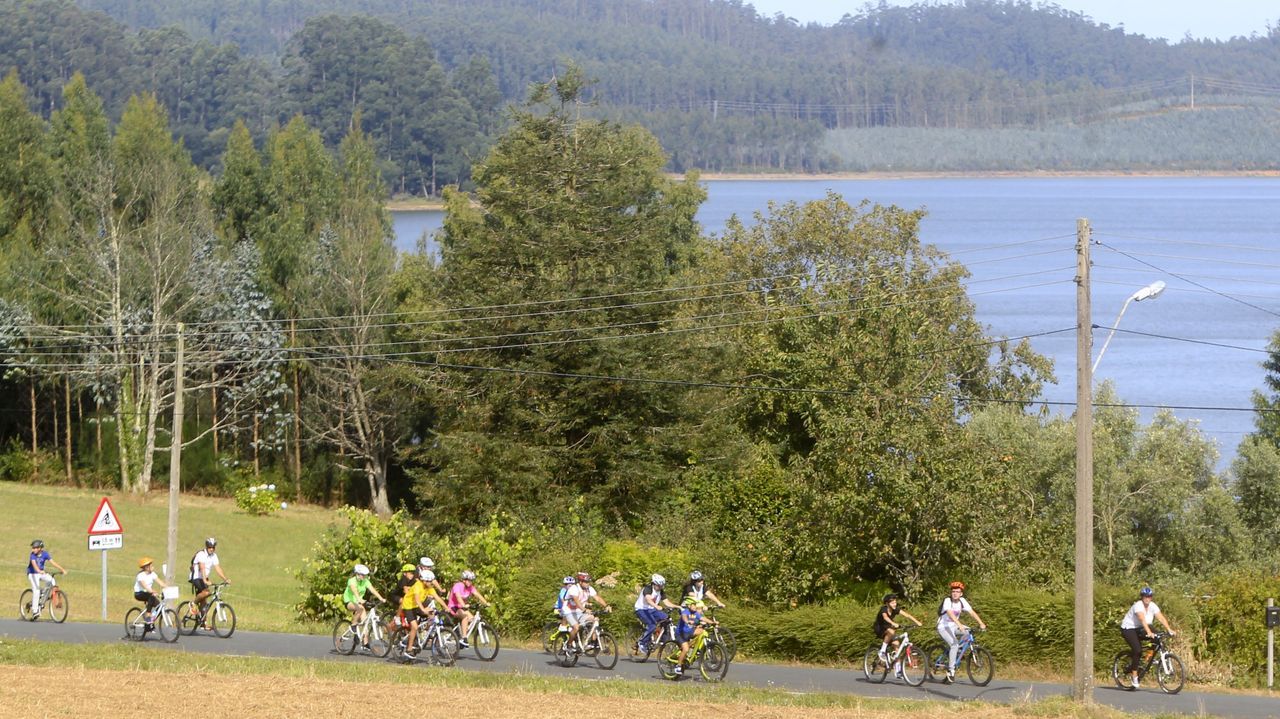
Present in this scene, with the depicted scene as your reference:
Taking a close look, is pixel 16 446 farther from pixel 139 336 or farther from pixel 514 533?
pixel 514 533

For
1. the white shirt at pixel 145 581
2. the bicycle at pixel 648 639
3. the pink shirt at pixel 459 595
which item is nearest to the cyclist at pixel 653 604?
the bicycle at pixel 648 639

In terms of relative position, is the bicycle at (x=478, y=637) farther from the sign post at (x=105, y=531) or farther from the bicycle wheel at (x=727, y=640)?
the sign post at (x=105, y=531)

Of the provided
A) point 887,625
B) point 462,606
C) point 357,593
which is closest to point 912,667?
point 887,625

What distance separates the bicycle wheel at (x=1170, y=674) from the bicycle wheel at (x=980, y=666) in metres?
2.62

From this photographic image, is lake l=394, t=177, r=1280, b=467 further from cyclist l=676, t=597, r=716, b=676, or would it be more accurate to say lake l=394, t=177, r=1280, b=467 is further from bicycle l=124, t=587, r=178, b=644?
bicycle l=124, t=587, r=178, b=644

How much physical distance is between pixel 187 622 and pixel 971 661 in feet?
45.1

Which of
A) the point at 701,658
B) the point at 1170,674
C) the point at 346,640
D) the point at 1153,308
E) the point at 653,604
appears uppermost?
the point at 1153,308

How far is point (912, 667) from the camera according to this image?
24.4 metres

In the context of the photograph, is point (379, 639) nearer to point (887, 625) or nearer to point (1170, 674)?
point (887, 625)

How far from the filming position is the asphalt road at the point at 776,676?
2270 cm

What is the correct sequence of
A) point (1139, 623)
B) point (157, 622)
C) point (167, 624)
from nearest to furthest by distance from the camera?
point (1139, 623) < point (157, 622) < point (167, 624)

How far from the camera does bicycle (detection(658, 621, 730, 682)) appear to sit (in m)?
23.8

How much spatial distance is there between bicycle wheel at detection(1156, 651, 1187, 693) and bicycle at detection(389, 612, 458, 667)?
1115cm

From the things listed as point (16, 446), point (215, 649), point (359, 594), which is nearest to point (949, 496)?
point (359, 594)
